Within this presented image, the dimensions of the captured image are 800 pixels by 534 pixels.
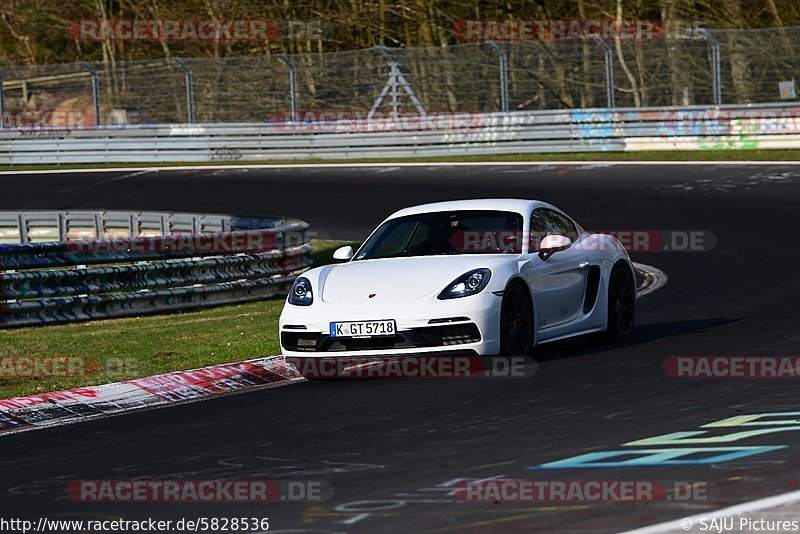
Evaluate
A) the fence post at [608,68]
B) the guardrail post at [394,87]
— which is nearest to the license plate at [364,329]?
the fence post at [608,68]

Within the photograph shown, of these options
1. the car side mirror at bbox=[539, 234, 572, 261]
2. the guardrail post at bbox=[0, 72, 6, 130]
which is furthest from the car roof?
the guardrail post at bbox=[0, 72, 6, 130]

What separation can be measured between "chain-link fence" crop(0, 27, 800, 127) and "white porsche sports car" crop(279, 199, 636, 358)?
61.0 ft

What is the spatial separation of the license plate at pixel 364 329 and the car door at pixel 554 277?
1342 millimetres

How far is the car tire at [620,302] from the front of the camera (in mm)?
11570

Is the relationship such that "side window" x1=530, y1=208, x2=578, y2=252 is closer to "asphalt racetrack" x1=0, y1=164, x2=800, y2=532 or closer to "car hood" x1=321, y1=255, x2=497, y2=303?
"car hood" x1=321, y1=255, x2=497, y2=303

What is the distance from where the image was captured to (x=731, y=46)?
2938cm

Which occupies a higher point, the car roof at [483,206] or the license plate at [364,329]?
the car roof at [483,206]

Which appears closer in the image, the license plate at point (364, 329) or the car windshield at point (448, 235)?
the license plate at point (364, 329)

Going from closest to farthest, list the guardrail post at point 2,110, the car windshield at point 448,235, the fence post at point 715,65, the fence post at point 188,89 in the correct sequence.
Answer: the car windshield at point 448,235 → the fence post at point 715,65 → the fence post at point 188,89 → the guardrail post at point 2,110

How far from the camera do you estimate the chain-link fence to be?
29375 millimetres

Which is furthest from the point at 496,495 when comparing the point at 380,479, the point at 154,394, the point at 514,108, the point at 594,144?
the point at 514,108

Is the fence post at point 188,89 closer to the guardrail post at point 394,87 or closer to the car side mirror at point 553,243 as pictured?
the guardrail post at point 394,87

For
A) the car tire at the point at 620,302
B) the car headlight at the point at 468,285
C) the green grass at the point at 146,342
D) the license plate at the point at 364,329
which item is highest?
the car headlight at the point at 468,285

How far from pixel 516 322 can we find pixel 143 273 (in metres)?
6.13
